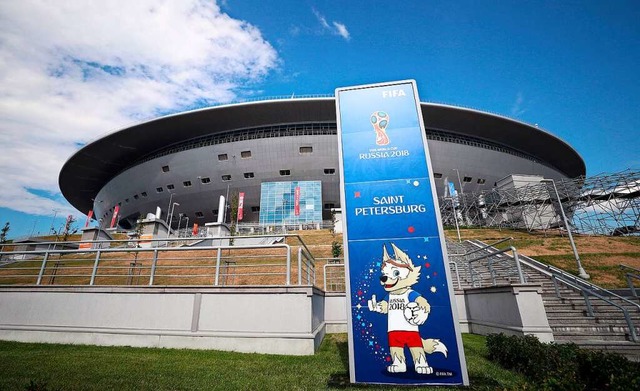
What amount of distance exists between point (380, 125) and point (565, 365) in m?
5.31

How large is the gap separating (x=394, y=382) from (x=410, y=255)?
2.15 metres

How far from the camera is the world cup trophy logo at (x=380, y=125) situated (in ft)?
20.7

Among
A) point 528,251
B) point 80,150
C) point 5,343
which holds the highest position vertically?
point 80,150

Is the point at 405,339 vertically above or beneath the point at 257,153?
beneath

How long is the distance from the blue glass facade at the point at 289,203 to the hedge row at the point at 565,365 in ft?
131

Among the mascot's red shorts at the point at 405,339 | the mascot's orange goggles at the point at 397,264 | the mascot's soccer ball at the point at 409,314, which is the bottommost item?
the mascot's red shorts at the point at 405,339

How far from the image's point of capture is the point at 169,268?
8.12 metres

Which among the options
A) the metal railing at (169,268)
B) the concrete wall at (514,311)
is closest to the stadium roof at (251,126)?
the metal railing at (169,268)

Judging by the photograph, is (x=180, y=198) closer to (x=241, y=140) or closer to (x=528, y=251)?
(x=241, y=140)

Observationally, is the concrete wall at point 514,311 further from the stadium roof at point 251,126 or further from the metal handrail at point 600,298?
the stadium roof at point 251,126

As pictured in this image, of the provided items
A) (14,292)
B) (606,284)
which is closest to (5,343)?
(14,292)

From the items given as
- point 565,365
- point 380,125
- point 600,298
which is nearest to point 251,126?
point 380,125

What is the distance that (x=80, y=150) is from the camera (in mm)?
51719

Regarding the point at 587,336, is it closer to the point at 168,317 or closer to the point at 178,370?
the point at 178,370
